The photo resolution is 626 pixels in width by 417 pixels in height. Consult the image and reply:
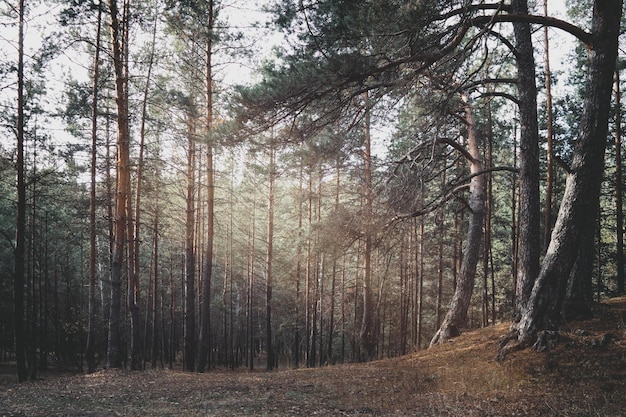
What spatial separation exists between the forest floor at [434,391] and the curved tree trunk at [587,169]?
912 millimetres

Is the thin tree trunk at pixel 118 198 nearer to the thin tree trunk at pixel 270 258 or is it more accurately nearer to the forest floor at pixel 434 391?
the forest floor at pixel 434 391

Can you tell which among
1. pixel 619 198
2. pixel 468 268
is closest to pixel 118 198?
pixel 468 268

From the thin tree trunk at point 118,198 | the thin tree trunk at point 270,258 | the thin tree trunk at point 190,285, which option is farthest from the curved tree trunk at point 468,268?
the thin tree trunk at point 118,198

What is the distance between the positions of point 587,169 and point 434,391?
4469mm

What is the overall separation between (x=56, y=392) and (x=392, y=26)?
9.28 metres

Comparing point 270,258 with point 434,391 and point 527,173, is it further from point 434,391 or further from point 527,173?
point 527,173

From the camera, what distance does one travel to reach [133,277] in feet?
48.2

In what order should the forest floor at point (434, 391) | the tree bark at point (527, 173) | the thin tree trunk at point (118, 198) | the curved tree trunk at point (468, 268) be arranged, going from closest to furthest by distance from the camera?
the forest floor at point (434, 391) < the tree bark at point (527, 173) < the curved tree trunk at point (468, 268) < the thin tree trunk at point (118, 198)

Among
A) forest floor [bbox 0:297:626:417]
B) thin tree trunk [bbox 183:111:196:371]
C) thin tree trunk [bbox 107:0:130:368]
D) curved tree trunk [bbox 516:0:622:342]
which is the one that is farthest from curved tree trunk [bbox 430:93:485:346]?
thin tree trunk [bbox 107:0:130:368]

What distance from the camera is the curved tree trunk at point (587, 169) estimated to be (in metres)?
6.12

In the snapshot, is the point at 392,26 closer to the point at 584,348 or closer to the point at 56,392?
the point at 584,348

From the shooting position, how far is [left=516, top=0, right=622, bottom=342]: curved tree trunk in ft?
20.1

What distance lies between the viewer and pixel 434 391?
21.4 feet

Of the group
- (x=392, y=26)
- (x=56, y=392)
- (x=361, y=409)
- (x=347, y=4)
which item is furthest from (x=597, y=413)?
(x=56, y=392)
